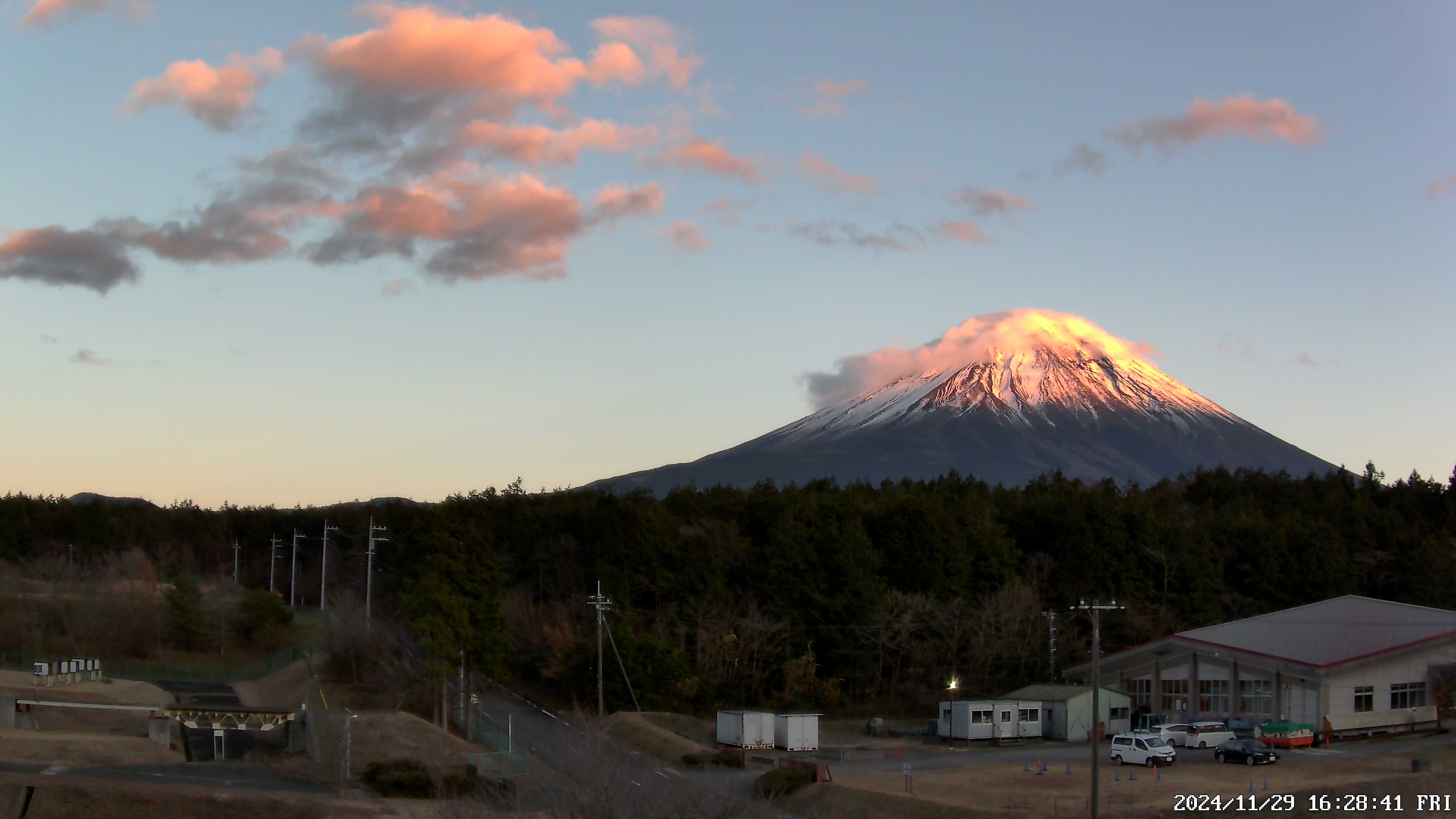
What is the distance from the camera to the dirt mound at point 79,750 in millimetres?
40125

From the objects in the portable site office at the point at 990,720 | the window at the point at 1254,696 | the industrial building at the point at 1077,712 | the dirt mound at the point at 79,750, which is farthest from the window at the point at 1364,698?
the dirt mound at the point at 79,750

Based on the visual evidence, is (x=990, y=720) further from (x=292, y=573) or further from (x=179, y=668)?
(x=292, y=573)

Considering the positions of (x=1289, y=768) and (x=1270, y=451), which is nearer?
(x=1289, y=768)

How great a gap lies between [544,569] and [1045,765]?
40.7 meters

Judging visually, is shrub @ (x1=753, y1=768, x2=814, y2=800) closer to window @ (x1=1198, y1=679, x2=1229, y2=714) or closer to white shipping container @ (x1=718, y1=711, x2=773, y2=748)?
white shipping container @ (x1=718, y1=711, x2=773, y2=748)

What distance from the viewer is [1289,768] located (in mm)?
38656

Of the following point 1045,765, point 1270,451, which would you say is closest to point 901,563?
point 1045,765

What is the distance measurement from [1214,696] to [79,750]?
4207 centimetres

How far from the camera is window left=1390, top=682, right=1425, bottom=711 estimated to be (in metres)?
49.3

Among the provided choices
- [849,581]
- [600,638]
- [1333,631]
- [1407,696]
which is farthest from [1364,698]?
[600,638]

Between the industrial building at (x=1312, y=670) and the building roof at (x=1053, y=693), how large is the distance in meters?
2.05

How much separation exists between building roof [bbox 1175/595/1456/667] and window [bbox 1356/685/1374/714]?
51.9 inches

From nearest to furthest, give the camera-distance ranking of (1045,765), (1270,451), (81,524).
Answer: (1045,765) < (81,524) < (1270,451)

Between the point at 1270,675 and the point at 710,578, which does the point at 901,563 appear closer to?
the point at 710,578
